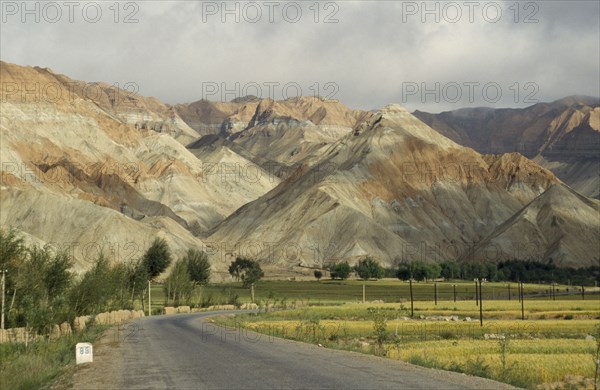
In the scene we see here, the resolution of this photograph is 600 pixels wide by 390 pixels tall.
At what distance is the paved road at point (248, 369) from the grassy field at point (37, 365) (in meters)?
1.07

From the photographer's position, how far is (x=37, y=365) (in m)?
32.9

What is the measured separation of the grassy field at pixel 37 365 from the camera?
27733mm

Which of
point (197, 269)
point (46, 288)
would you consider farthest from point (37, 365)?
point (197, 269)

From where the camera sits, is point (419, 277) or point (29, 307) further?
point (419, 277)

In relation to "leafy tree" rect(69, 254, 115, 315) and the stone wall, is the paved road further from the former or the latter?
"leafy tree" rect(69, 254, 115, 315)

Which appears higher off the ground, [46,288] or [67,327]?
[46,288]

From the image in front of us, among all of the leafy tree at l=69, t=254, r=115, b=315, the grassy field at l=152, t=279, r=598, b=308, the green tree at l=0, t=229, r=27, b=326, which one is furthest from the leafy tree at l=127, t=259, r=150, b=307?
the green tree at l=0, t=229, r=27, b=326

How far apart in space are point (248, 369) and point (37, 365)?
34.0 ft

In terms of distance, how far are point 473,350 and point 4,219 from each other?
6532 inches

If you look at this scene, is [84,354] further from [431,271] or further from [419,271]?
[431,271]

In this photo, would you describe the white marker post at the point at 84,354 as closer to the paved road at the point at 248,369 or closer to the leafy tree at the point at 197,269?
the paved road at the point at 248,369

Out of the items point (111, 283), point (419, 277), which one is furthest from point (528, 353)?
point (419, 277)

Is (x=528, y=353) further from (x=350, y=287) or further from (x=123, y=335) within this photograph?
(x=350, y=287)

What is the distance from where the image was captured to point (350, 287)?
173m
